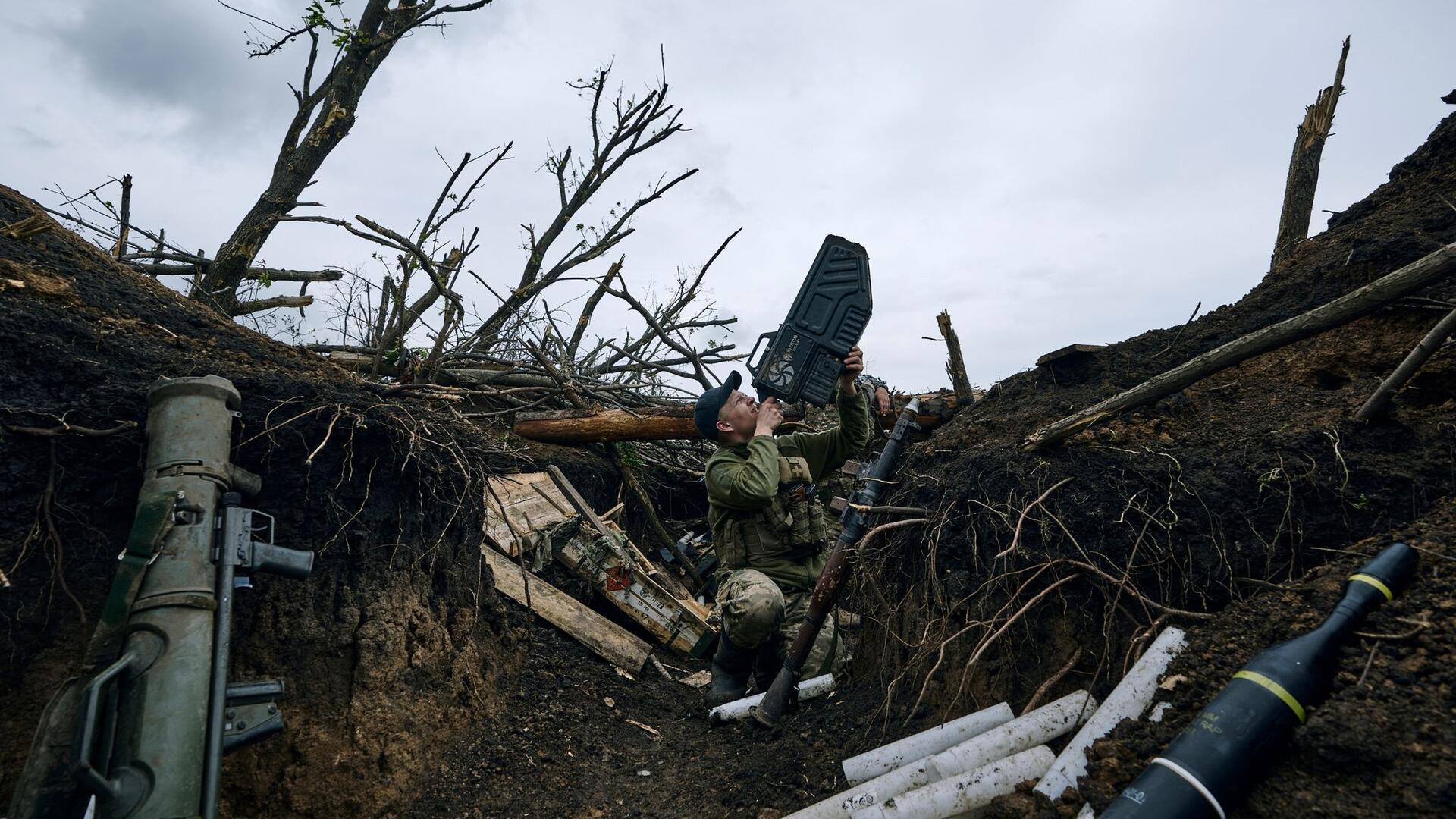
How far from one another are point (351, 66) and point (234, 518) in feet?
16.3

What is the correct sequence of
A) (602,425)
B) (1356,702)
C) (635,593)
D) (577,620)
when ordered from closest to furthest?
(1356,702), (577,620), (635,593), (602,425)

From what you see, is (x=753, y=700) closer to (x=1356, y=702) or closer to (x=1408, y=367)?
(x=1356, y=702)

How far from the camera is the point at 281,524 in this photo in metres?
3.33

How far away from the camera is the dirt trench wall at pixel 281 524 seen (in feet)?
9.25

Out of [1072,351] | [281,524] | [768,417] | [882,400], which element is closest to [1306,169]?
[1072,351]

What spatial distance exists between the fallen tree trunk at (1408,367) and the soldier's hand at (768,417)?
298 cm

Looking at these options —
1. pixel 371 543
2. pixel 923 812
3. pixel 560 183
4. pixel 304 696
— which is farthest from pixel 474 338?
pixel 923 812

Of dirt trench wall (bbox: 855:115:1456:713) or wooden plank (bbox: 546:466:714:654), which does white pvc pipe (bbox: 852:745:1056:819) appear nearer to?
dirt trench wall (bbox: 855:115:1456:713)

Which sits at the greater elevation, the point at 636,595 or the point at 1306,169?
the point at 1306,169

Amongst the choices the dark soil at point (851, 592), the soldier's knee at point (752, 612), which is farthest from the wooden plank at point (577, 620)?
the soldier's knee at point (752, 612)

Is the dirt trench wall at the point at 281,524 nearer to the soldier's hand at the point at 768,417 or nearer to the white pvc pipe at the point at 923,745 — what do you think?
the soldier's hand at the point at 768,417

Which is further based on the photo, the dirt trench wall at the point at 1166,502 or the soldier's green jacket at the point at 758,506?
the soldier's green jacket at the point at 758,506

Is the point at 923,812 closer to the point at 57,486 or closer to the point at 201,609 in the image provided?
the point at 201,609

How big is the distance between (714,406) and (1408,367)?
3.70m
